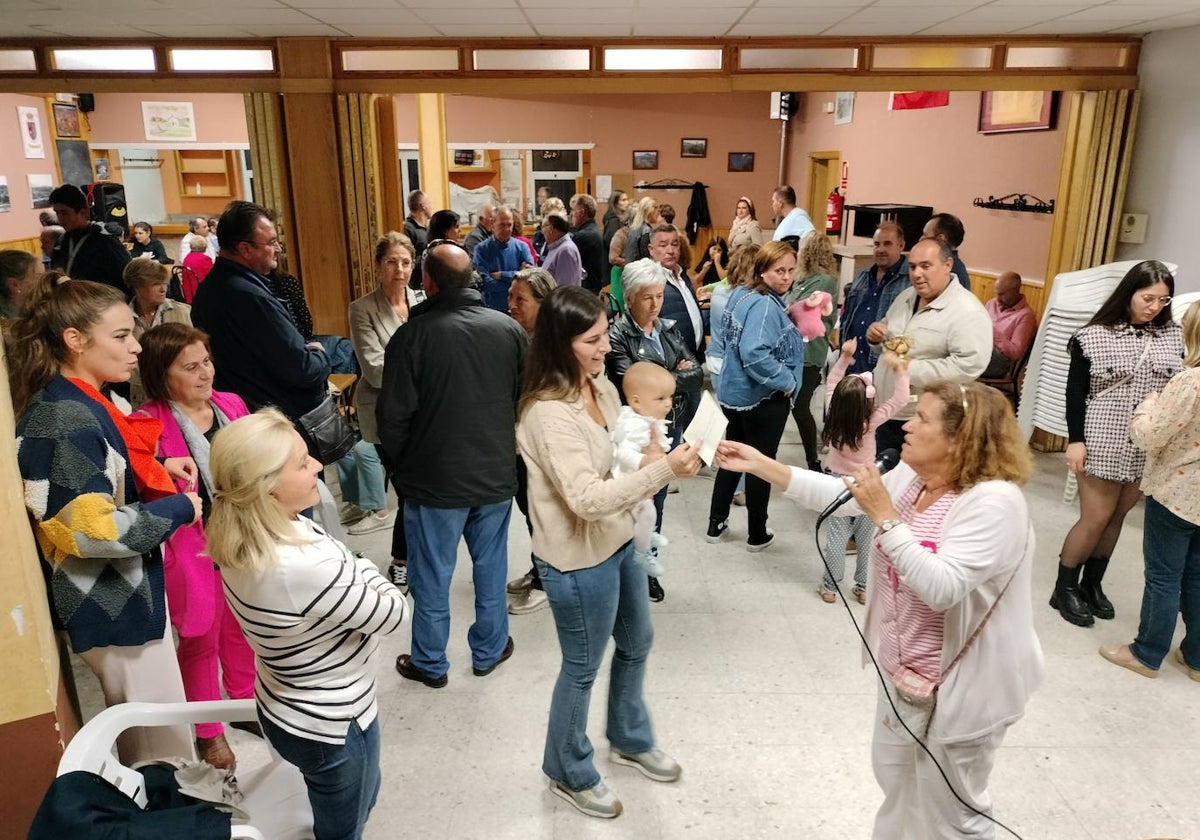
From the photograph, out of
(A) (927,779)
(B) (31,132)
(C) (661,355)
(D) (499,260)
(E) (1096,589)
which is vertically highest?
(B) (31,132)

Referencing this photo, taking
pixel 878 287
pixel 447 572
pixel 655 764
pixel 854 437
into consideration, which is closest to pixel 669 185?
pixel 878 287

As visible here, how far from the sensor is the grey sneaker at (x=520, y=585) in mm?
3832

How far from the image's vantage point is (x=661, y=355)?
145 inches

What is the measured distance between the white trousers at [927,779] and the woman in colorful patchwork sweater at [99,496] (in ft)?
6.43

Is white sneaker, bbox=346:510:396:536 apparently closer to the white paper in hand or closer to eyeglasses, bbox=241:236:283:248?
eyeglasses, bbox=241:236:283:248

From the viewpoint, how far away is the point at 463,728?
9.59 ft

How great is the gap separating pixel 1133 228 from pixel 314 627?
19.3 ft

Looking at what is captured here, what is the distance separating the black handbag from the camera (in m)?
3.40

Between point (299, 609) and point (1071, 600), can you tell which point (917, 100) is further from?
point (299, 609)

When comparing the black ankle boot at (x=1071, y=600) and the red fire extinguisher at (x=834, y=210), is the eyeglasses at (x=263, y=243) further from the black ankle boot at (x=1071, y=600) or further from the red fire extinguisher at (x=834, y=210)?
the red fire extinguisher at (x=834, y=210)

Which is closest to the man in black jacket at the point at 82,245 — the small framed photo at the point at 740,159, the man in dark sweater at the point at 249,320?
the man in dark sweater at the point at 249,320

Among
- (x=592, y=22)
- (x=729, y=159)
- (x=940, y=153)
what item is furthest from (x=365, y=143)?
(x=729, y=159)

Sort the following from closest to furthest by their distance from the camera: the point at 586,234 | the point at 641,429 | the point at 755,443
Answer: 1. the point at 641,429
2. the point at 755,443
3. the point at 586,234

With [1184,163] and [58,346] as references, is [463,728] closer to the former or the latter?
[58,346]
